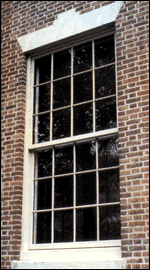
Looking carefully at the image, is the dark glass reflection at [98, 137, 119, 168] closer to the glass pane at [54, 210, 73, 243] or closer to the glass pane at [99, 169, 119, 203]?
the glass pane at [99, 169, 119, 203]

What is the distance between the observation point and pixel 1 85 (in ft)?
23.3

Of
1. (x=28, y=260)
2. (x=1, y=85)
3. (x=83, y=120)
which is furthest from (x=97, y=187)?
(x=1, y=85)

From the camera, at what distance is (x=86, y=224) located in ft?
18.7

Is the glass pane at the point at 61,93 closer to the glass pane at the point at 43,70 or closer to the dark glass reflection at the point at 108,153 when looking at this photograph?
the glass pane at the point at 43,70

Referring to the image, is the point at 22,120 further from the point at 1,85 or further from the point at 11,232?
the point at 11,232

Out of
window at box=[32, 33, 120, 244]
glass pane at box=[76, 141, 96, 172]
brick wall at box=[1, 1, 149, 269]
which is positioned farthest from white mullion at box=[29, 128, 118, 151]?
brick wall at box=[1, 1, 149, 269]

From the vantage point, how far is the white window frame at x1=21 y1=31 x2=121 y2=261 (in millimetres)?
5453

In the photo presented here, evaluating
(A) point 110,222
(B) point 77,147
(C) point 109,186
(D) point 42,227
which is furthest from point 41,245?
(B) point 77,147

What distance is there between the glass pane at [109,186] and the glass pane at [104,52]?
1622 mm

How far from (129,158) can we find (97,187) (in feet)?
2.11

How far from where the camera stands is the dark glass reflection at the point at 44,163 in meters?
6.38

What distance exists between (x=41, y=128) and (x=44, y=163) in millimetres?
571

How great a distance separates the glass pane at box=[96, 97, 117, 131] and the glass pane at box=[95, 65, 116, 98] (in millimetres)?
122

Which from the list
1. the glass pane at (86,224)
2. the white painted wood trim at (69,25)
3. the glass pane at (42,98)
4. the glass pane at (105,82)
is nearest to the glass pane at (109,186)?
the glass pane at (86,224)
